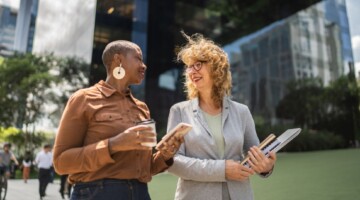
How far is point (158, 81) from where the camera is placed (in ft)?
57.4

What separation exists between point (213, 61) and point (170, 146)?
2.09 ft

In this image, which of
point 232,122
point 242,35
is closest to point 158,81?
point 242,35

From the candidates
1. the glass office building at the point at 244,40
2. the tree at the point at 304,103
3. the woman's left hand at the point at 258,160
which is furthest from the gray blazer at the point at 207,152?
the tree at the point at 304,103

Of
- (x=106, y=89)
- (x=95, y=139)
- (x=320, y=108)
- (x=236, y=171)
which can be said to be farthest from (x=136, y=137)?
(x=320, y=108)

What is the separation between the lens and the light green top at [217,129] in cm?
183

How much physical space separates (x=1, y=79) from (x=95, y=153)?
18238 mm

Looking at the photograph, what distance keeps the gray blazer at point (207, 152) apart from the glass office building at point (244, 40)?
10.6 metres

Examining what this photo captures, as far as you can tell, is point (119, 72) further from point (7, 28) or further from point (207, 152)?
point (7, 28)

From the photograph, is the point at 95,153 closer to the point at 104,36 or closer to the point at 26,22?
the point at 26,22

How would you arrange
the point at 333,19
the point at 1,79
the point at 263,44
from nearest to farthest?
the point at 333,19
the point at 263,44
the point at 1,79

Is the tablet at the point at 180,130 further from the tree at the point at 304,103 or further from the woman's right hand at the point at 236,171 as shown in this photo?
the tree at the point at 304,103

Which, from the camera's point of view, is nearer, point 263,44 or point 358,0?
point 358,0

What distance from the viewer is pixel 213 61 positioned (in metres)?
1.94

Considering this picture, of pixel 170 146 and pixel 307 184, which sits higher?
pixel 170 146
